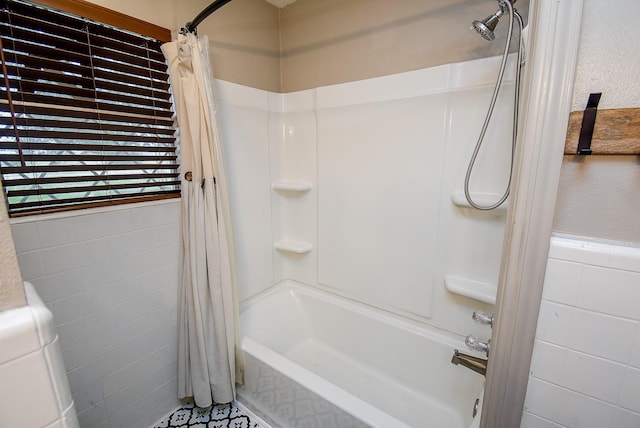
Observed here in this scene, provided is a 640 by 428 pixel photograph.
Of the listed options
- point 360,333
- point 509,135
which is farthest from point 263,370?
point 509,135

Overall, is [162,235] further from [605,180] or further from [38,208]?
[605,180]

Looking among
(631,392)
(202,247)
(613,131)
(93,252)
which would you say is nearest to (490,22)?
(613,131)

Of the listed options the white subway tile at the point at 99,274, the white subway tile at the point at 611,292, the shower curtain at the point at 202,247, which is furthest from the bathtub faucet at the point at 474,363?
the white subway tile at the point at 99,274

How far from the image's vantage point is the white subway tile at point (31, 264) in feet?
3.15

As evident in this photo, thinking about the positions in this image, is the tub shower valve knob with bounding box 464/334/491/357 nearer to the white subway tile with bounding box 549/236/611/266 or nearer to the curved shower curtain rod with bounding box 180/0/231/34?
the white subway tile with bounding box 549/236/611/266

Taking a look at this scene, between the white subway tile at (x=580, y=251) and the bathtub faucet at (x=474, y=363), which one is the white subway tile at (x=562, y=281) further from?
the bathtub faucet at (x=474, y=363)

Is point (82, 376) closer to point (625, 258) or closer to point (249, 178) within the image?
point (249, 178)

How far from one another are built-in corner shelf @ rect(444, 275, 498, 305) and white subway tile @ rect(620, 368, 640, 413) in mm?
625

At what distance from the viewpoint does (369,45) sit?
1490mm

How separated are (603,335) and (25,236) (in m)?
1.77

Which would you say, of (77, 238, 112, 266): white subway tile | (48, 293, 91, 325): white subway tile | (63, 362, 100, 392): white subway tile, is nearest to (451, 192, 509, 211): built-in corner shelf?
(77, 238, 112, 266): white subway tile

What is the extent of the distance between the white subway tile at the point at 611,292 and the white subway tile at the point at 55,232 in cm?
167

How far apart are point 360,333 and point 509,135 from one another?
53.6 inches

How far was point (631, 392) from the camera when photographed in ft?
2.02
